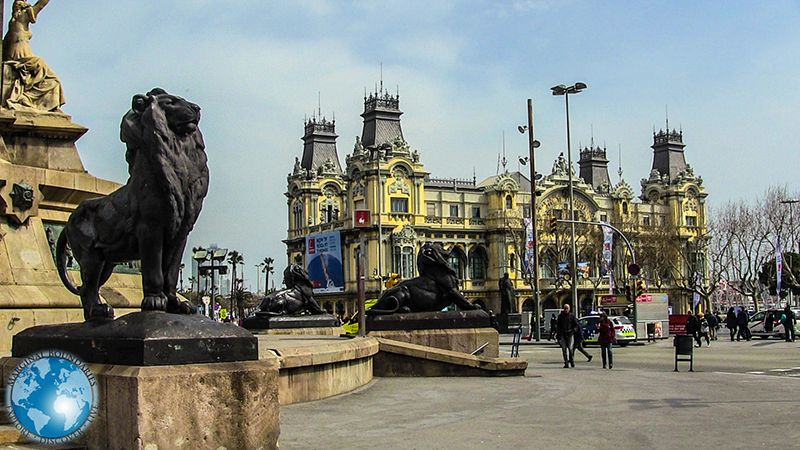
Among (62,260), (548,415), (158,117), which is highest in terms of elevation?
(158,117)

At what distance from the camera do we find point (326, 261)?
3081 inches

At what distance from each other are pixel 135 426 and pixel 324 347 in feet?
15.3

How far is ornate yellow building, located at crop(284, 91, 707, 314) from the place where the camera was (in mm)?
73125

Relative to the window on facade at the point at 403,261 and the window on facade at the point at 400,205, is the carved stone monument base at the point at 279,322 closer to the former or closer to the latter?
the window on facade at the point at 403,261

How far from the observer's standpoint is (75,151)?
1248 centimetres

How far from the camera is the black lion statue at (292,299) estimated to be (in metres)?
16.1

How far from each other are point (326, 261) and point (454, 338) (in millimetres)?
64080

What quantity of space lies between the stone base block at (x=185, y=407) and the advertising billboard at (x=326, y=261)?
71.5 m

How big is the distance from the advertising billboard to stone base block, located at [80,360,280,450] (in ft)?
235

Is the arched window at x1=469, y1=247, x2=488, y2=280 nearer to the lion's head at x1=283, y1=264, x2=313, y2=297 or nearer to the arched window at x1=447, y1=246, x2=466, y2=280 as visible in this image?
the arched window at x1=447, y1=246, x2=466, y2=280

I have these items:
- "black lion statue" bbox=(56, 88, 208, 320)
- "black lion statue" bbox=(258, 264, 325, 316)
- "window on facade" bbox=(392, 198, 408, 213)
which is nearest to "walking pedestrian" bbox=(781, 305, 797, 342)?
"black lion statue" bbox=(258, 264, 325, 316)

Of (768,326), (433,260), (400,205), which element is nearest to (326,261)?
(400,205)

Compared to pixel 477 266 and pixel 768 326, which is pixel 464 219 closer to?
pixel 477 266

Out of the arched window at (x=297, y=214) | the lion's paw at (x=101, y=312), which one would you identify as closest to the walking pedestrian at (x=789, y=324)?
the lion's paw at (x=101, y=312)
